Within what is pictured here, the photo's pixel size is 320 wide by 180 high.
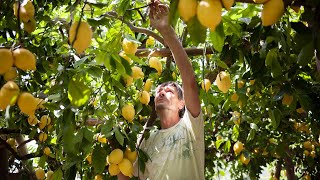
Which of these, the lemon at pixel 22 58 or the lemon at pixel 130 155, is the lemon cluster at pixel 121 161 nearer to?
the lemon at pixel 130 155

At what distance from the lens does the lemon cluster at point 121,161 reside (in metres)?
1.97

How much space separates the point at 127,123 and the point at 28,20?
2.60 ft

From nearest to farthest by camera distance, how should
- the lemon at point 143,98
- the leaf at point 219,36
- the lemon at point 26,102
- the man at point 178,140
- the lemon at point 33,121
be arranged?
the leaf at point 219,36 → the lemon at point 26,102 → the man at point 178,140 → the lemon at point 143,98 → the lemon at point 33,121

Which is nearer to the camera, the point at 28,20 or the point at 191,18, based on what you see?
the point at 191,18

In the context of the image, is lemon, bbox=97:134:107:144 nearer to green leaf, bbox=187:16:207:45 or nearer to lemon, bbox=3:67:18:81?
lemon, bbox=3:67:18:81

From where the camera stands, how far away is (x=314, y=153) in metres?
4.65

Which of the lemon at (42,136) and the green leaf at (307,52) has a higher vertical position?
the green leaf at (307,52)

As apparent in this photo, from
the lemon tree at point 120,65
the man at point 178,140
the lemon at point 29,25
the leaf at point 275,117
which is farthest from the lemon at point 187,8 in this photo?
the leaf at point 275,117

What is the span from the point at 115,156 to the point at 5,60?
0.94m

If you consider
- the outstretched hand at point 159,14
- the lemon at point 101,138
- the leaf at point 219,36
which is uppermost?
the outstretched hand at point 159,14

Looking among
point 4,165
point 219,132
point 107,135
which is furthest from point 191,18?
point 219,132

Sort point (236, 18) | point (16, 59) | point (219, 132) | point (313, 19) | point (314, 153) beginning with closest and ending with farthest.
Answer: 1. point (313, 19)
2. point (16, 59)
3. point (236, 18)
4. point (219, 132)
5. point (314, 153)

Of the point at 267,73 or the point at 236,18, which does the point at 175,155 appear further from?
the point at 236,18

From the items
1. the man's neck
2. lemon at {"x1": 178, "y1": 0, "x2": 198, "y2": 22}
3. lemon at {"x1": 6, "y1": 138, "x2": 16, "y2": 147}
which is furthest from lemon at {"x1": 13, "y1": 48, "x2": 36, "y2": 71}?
lemon at {"x1": 6, "y1": 138, "x2": 16, "y2": 147}
